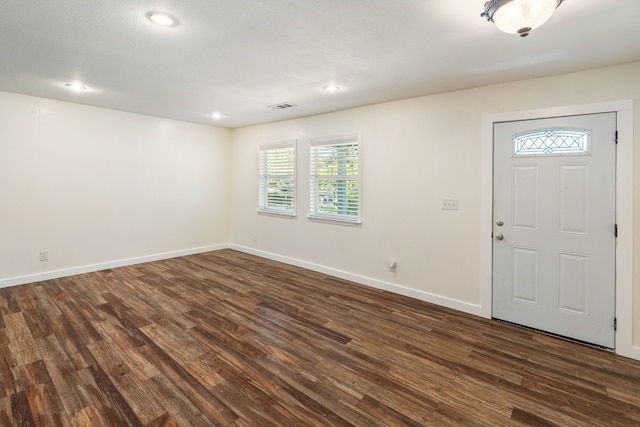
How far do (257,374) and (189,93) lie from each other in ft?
11.0

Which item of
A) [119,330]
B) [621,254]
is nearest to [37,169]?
[119,330]

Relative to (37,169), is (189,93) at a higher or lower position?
higher

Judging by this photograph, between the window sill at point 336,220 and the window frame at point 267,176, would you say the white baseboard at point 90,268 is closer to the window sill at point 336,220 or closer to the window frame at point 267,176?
the window frame at point 267,176

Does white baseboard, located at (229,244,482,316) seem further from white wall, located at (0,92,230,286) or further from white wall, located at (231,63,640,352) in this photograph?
white wall, located at (0,92,230,286)

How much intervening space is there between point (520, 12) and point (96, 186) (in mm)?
5555

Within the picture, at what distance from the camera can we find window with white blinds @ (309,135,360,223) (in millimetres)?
→ 4512

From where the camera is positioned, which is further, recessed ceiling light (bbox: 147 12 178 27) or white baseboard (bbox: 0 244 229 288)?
white baseboard (bbox: 0 244 229 288)

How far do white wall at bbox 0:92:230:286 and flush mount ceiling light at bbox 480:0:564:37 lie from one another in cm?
533

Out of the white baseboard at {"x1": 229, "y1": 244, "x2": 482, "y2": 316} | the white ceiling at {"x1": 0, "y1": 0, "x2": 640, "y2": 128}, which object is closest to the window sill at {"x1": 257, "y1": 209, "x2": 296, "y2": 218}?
the white baseboard at {"x1": 229, "y1": 244, "x2": 482, "y2": 316}

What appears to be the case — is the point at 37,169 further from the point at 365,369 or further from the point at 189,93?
the point at 365,369

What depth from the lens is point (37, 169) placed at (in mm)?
4254

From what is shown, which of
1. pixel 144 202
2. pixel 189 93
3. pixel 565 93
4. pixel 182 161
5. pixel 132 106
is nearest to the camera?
pixel 565 93

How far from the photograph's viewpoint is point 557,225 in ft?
9.75

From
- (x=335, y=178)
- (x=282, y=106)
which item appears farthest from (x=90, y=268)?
(x=335, y=178)
